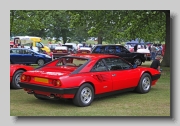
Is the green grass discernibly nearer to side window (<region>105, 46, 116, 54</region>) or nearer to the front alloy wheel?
side window (<region>105, 46, 116, 54</region>)

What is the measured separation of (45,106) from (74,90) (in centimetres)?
100

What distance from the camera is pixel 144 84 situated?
9008 mm

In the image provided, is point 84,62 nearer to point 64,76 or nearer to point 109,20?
point 64,76

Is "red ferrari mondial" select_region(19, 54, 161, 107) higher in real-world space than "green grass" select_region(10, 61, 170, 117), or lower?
higher

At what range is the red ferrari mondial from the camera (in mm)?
6871

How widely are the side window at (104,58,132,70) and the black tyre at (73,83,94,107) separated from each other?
3.48ft

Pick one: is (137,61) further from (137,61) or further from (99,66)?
(99,66)

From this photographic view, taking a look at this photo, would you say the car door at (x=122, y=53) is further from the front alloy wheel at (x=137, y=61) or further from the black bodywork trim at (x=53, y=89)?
the black bodywork trim at (x=53, y=89)

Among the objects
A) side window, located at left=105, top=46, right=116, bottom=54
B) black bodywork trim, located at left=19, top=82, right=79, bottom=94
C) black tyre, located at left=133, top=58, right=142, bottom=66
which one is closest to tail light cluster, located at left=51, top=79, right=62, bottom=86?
black bodywork trim, located at left=19, top=82, right=79, bottom=94

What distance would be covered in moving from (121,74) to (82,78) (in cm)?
155

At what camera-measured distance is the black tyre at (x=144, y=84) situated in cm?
884

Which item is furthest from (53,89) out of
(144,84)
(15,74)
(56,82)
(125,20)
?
(125,20)

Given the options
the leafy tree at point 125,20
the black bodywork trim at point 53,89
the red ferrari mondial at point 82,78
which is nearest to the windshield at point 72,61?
the red ferrari mondial at point 82,78

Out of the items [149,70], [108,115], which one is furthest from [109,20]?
[108,115]
